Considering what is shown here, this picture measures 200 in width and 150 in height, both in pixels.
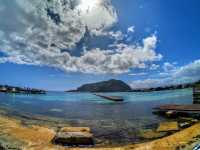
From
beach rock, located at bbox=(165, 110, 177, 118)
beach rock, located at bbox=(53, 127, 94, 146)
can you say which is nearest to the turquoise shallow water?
beach rock, located at bbox=(165, 110, 177, 118)

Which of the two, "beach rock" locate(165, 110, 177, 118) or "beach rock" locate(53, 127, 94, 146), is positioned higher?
"beach rock" locate(53, 127, 94, 146)

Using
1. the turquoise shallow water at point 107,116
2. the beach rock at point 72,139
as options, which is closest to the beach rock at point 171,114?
the turquoise shallow water at point 107,116

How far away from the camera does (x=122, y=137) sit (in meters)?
11.5

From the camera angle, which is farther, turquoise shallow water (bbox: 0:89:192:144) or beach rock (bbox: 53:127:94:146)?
turquoise shallow water (bbox: 0:89:192:144)

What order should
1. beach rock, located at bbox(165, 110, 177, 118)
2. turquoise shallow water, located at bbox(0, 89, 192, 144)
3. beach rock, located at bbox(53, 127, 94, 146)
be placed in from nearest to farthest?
1. beach rock, located at bbox(53, 127, 94, 146)
2. turquoise shallow water, located at bbox(0, 89, 192, 144)
3. beach rock, located at bbox(165, 110, 177, 118)

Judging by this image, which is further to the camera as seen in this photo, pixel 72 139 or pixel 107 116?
pixel 107 116

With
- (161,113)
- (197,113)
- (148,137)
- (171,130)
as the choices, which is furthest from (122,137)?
(161,113)

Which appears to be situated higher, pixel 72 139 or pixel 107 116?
pixel 72 139

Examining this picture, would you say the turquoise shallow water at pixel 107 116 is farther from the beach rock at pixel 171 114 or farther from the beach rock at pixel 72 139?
the beach rock at pixel 72 139

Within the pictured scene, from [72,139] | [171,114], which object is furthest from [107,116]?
[72,139]

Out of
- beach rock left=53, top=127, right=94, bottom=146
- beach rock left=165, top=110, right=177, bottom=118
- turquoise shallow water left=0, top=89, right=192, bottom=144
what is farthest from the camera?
beach rock left=165, top=110, right=177, bottom=118

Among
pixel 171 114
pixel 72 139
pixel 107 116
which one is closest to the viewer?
pixel 72 139

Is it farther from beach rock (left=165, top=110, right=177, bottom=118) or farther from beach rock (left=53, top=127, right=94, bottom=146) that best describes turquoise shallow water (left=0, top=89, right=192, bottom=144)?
beach rock (left=53, top=127, right=94, bottom=146)

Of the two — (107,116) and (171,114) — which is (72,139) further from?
(171,114)
